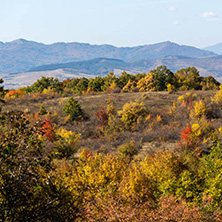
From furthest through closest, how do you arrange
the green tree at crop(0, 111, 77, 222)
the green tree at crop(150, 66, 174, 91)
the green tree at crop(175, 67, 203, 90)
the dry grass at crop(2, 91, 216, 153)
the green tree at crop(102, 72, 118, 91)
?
the green tree at crop(102, 72, 118, 91) → the green tree at crop(175, 67, 203, 90) → the green tree at crop(150, 66, 174, 91) → the dry grass at crop(2, 91, 216, 153) → the green tree at crop(0, 111, 77, 222)

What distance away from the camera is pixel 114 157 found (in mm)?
15500

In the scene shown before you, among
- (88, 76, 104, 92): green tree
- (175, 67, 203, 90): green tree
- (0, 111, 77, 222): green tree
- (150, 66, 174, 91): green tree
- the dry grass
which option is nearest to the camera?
(0, 111, 77, 222): green tree

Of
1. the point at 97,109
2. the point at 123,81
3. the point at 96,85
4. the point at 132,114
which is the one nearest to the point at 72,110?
the point at 97,109

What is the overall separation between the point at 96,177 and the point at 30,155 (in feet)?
18.3

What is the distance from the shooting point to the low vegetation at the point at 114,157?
5.34 meters

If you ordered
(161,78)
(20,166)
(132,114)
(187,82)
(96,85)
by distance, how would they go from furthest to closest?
(187,82) < (96,85) < (161,78) < (132,114) < (20,166)

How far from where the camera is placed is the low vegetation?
534cm

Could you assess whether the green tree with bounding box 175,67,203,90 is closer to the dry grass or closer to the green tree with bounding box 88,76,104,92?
the dry grass

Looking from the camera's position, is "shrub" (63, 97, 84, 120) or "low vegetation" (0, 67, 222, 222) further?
"shrub" (63, 97, 84, 120)

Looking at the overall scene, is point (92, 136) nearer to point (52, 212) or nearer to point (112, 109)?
point (112, 109)

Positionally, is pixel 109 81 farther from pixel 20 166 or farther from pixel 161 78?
pixel 20 166

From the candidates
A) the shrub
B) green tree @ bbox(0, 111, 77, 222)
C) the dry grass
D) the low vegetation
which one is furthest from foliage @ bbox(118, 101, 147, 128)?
green tree @ bbox(0, 111, 77, 222)

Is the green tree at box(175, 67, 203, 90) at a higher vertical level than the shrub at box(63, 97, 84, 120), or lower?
higher

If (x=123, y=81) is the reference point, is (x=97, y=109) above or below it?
below
